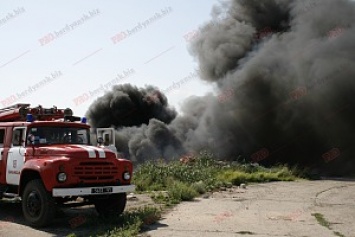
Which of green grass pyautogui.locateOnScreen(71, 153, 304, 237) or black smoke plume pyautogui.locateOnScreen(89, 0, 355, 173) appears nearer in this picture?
green grass pyautogui.locateOnScreen(71, 153, 304, 237)

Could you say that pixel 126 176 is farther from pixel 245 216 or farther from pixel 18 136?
pixel 245 216

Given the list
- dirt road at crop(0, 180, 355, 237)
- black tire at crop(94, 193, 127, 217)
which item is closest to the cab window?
dirt road at crop(0, 180, 355, 237)

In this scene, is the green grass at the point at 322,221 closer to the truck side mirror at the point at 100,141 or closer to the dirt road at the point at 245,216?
the dirt road at the point at 245,216

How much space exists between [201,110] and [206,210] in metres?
24.2

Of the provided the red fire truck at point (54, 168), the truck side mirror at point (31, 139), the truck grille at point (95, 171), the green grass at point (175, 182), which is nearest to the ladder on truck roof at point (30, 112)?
the red fire truck at point (54, 168)

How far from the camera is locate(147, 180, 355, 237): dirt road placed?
7566 millimetres

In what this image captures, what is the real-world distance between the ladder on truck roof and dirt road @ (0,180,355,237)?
85.2 inches

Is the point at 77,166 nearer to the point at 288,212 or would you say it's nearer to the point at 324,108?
the point at 288,212

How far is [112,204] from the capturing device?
8977mm

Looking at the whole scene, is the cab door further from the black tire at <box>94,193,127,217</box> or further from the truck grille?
the black tire at <box>94,193,127,217</box>

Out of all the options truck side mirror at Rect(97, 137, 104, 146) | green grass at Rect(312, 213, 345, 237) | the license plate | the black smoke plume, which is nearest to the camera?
green grass at Rect(312, 213, 345, 237)

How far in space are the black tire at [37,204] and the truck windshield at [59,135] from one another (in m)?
1.00

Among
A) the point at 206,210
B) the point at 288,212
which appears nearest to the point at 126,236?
the point at 206,210

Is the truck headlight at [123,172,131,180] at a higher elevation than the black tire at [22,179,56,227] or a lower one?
higher
